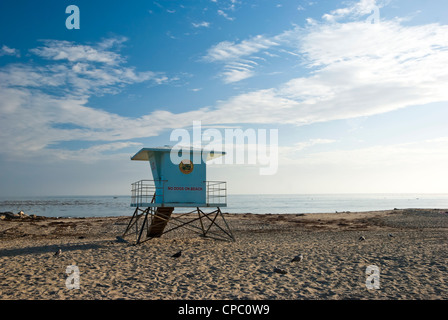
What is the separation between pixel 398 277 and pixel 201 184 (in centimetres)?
1033

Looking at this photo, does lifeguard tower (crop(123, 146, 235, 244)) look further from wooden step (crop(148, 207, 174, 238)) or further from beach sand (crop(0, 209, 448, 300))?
beach sand (crop(0, 209, 448, 300))

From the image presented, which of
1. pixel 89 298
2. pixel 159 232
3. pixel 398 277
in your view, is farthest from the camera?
pixel 159 232

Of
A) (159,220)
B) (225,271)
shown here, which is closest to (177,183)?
(159,220)

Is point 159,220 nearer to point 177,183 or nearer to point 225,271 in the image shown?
point 177,183

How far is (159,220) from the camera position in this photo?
19672 mm

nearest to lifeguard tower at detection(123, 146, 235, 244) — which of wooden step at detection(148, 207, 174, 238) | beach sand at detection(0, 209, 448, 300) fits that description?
wooden step at detection(148, 207, 174, 238)

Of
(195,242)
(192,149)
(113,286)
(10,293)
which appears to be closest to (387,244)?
(195,242)

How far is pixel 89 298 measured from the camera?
9.06 meters

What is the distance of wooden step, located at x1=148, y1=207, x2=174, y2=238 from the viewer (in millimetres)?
18812

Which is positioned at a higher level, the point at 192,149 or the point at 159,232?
the point at 192,149

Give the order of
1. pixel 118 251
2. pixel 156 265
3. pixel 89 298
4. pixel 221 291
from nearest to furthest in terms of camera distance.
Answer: pixel 89 298, pixel 221 291, pixel 156 265, pixel 118 251

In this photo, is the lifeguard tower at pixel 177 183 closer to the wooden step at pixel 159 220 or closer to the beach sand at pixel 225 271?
the wooden step at pixel 159 220

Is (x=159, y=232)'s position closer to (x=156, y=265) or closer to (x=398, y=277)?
(x=156, y=265)

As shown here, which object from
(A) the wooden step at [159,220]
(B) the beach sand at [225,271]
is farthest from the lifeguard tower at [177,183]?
(B) the beach sand at [225,271]
